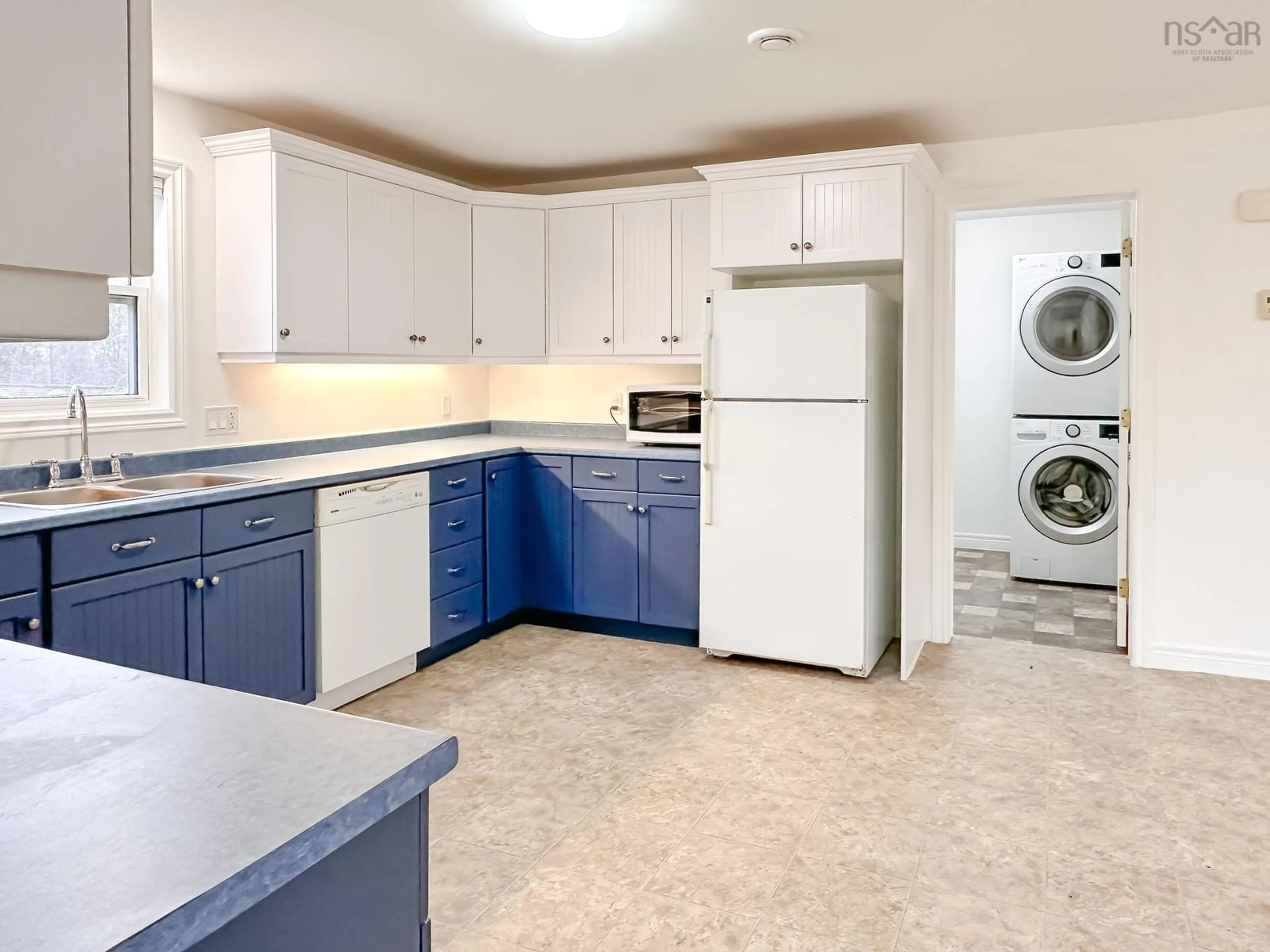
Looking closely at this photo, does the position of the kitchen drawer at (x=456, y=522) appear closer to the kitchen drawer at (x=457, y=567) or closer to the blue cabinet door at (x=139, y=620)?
the kitchen drawer at (x=457, y=567)

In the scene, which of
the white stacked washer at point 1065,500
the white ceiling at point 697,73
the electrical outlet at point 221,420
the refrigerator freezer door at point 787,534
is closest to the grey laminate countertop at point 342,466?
the electrical outlet at point 221,420

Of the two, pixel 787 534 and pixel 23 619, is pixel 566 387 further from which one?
pixel 23 619

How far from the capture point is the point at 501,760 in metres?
3.09

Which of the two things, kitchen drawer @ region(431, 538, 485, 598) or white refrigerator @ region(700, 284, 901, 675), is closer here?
white refrigerator @ region(700, 284, 901, 675)

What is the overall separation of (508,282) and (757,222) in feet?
4.30

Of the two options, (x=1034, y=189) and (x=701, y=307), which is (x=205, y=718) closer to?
(x=701, y=307)

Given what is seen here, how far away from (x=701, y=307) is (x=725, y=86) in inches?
45.2

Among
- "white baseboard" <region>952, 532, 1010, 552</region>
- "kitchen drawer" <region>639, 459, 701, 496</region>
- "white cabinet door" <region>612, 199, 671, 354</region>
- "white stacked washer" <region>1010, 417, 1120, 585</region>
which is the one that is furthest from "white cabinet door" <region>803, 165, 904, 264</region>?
"white baseboard" <region>952, 532, 1010, 552</region>

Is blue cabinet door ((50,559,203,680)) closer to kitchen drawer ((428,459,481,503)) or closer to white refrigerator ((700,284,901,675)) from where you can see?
kitchen drawer ((428,459,481,503))

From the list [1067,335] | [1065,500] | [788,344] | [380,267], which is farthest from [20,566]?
[1067,335]

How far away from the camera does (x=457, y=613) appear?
4.14 m

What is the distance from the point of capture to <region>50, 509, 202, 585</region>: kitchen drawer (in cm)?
249

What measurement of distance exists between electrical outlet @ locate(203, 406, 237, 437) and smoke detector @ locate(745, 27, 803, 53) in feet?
7.67

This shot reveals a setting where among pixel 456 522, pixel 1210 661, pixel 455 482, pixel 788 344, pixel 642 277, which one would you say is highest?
pixel 642 277
